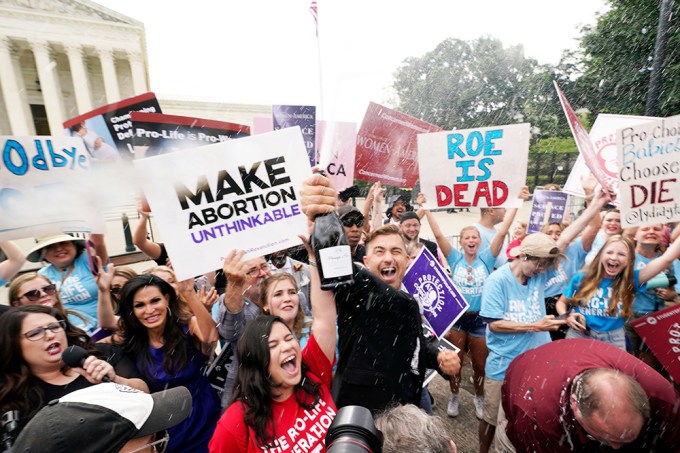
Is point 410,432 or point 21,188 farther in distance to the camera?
point 21,188

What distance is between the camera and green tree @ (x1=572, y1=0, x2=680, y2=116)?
11.1 meters

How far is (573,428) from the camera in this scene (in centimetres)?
166

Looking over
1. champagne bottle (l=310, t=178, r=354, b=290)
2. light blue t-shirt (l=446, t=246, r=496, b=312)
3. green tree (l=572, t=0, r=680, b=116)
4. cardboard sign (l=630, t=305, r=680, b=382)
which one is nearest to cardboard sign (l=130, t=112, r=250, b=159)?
champagne bottle (l=310, t=178, r=354, b=290)

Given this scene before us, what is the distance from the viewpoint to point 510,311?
9.11ft

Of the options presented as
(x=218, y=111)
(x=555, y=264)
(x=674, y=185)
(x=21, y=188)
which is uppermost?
(x=218, y=111)

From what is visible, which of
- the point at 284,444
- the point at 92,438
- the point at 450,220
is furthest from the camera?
the point at 450,220

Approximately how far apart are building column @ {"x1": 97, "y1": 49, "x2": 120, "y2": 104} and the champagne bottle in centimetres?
2787

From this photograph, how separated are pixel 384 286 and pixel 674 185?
9.96 ft

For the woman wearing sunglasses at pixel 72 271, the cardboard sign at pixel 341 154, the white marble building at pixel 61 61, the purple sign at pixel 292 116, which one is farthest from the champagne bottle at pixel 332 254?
the white marble building at pixel 61 61

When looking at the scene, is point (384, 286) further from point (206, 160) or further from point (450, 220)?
point (450, 220)

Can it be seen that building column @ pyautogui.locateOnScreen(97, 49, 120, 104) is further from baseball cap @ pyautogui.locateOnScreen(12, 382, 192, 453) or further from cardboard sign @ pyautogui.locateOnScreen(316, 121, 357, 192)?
baseball cap @ pyautogui.locateOnScreen(12, 382, 192, 453)

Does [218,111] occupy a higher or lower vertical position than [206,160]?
higher

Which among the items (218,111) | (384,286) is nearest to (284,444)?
(384,286)

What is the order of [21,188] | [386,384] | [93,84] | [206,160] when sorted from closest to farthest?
[386,384]
[206,160]
[21,188]
[93,84]
